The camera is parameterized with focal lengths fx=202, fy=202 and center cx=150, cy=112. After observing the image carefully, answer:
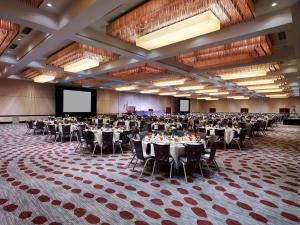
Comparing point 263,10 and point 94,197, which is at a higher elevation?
point 263,10

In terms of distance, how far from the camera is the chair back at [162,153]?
4270 millimetres

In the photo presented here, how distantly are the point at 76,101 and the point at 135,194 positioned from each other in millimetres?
17518

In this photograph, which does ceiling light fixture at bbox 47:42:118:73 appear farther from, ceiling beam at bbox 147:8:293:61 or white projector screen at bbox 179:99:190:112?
white projector screen at bbox 179:99:190:112

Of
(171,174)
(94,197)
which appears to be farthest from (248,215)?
(94,197)

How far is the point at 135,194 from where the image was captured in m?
3.64

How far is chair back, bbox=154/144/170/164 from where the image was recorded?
4.27m

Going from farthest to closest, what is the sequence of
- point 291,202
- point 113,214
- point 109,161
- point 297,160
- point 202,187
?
point 297,160 → point 109,161 → point 202,187 → point 291,202 → point 113,214

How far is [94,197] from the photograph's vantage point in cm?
347

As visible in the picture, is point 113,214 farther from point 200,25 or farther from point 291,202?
point 200,25

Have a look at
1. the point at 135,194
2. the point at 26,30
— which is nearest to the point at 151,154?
the point at 135,194

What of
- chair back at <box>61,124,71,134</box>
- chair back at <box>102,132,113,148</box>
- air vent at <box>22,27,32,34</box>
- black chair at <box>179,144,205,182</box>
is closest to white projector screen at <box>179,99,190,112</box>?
chair back at <box>61,124,71,134</box>

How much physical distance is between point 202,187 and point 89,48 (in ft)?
18.7

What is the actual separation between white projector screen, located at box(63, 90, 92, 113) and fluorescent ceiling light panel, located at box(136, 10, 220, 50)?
592 inches

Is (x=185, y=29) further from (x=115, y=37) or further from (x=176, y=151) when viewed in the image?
(x=176, y=151)
